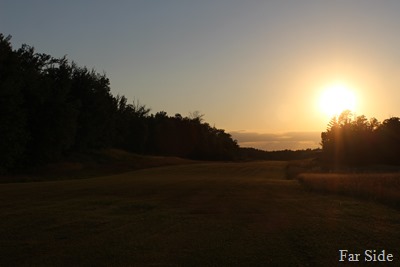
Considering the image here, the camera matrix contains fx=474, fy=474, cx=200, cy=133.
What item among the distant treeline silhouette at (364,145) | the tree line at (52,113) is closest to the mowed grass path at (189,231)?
the tree line at (52,113)

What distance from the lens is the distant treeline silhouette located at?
3457 inches

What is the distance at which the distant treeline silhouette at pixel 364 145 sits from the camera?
87.8 m

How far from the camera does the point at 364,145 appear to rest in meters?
88.6

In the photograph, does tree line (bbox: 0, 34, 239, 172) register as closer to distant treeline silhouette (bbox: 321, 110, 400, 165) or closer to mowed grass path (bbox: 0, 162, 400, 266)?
mowed grass path (bbox: 0, 162, 400, 266)

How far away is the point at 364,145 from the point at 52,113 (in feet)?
194

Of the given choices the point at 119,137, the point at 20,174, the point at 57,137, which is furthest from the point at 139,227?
the point at 119,137

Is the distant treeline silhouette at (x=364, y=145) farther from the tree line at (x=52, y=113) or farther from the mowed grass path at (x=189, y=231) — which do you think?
the mowed grass path at (x=189, y=231)

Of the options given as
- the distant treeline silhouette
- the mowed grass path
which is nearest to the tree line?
the mowed grass path

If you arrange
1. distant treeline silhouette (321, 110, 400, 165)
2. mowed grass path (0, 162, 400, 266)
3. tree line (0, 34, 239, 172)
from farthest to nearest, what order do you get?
distant treeline silhouette (321, 110, 400, 165), tree line (0, 34, 239, 172), mowed grass path (0, 162, 400, 266)

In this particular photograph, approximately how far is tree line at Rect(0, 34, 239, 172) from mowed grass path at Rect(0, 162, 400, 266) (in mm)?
26498

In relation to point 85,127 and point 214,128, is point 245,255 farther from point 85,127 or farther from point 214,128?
point 214,128

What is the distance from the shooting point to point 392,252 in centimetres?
1075

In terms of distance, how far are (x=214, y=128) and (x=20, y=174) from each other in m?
95.2

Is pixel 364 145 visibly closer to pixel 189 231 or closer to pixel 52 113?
pixel 52 113
